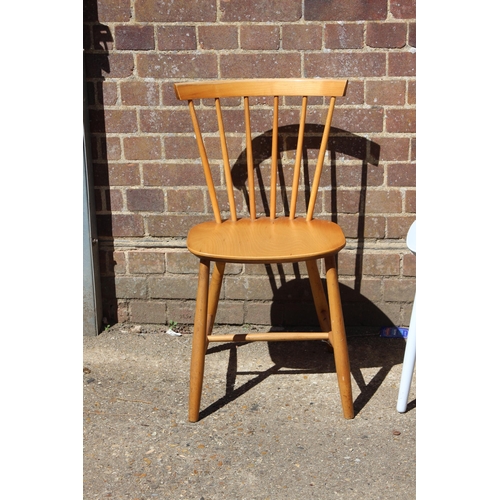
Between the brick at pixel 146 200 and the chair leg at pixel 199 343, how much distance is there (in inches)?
25.0

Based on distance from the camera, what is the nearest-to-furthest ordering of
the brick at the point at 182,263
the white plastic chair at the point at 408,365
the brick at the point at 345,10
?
the white plastic chair at the point at 408,365 → the brick at the point at 345,10 → the brick at the point at 182,263

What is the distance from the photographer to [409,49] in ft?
8.68

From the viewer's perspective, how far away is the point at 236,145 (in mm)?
2799

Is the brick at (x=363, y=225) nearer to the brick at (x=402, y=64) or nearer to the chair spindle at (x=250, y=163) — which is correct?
the chair spindle at (x=250, y=163)

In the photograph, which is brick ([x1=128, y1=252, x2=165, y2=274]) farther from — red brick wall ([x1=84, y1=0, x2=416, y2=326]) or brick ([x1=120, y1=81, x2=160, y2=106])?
brick ([x1=120, y1=81, x2=160, y2=106])

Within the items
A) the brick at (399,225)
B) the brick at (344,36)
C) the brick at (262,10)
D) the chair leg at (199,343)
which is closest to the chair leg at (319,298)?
the brick at (399,225)

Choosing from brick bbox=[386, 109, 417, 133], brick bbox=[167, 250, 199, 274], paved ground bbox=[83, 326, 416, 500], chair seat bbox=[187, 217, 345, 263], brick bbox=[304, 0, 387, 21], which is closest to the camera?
paved ground bbox=[83, 326, 416, 500]

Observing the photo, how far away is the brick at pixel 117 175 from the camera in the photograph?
286cm

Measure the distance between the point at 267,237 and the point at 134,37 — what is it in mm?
927

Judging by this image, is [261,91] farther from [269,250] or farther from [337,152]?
[269,250]

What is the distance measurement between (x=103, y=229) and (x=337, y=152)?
0.97 m

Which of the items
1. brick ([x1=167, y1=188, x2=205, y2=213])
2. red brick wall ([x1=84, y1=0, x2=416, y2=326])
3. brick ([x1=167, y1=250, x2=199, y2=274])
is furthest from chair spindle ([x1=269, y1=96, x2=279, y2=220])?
brick ([x1=167, y1=250, x2=199, y2=274])

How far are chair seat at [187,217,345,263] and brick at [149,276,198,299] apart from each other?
427 millimetres

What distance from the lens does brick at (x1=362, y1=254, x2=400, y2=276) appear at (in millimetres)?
2893
